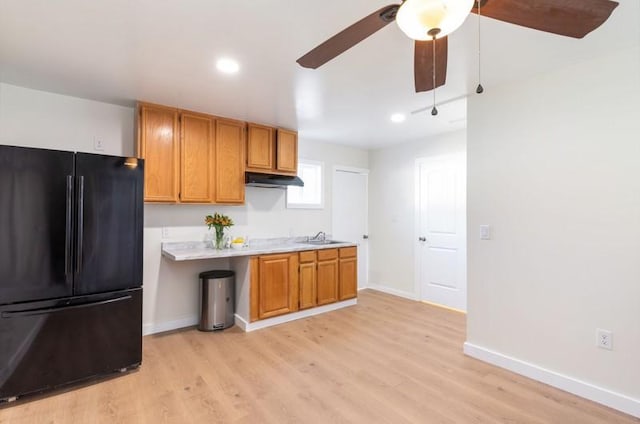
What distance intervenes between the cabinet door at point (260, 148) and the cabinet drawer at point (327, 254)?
1.25 metres

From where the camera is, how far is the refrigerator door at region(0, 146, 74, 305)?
2143mm

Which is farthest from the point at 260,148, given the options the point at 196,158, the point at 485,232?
the point at 485,232

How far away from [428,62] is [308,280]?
9.47ft

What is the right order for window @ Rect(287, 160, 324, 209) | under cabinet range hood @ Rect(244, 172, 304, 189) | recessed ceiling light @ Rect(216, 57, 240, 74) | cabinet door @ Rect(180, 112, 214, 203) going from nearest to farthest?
→ recessed ceiling light @ Rect(216, 57, 240, 74) < cabinet door @ Rect(180, 112, 214, 203) < under cabinet range hood @ Rect(244, 172, 304, 189) < window @ Rect(287, 160, 324, 209)

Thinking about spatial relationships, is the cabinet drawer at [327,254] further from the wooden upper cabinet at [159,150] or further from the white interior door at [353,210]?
the wooden upper cabinet at [159,150]

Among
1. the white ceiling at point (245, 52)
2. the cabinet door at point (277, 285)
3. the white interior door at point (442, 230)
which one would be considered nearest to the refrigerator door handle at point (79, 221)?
the white ceiling at point (245, 52)

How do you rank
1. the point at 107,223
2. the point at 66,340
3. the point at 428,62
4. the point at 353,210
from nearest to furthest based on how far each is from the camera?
the point at 428,62 < the point at 66,340 < the point at 107,223 < the point at 353,210

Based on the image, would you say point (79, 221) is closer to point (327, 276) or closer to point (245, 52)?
point (245, 52)

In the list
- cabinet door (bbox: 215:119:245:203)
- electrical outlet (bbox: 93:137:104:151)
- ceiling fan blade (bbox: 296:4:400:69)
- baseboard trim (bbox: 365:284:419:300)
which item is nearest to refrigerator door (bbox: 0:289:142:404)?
cabinet door (bbox: 215:119:245:203)

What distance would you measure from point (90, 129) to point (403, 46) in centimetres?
300

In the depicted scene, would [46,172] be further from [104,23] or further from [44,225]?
[104,23]

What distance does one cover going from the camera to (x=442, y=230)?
14.6ft

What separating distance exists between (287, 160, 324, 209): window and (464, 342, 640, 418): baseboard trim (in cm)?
273

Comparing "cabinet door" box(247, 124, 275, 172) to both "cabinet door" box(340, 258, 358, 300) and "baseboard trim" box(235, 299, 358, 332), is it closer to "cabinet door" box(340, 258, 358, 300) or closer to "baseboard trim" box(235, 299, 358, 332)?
"cabinet door" box(340, 258, 358, 300)
